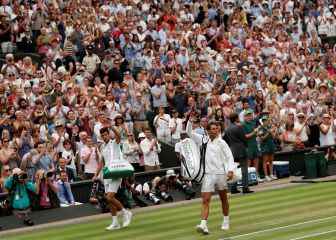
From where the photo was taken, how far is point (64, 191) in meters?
22.5

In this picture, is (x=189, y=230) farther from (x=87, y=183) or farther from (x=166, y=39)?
(x=166, y=39)

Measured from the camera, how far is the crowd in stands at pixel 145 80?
2389cm

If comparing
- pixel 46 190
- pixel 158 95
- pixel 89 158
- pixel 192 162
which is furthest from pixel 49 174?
pixel 158 95

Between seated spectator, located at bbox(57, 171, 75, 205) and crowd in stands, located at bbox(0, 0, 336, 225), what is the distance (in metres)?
0.04

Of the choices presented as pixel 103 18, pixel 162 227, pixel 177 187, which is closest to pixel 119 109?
pixel 177 187

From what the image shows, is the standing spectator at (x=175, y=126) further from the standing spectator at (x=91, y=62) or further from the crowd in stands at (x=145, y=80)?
the standing spectator at (x=91, y=62)

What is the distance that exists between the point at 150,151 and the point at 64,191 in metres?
3.38

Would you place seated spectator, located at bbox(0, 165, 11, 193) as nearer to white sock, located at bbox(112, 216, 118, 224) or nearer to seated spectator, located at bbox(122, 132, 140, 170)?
white sock, located at bbox(112, 216, 118, 224)

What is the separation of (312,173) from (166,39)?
7435mm

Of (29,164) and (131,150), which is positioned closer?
(29,164)

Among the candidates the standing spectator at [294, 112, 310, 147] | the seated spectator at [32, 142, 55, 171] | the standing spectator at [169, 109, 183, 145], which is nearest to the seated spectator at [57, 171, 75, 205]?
the seated spectator at [32, 142, 55, 171]

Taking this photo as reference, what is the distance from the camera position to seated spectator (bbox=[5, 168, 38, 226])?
20.9 meters

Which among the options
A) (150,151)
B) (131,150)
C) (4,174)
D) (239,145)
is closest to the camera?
(4,174)

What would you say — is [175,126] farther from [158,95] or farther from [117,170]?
[117,170]
